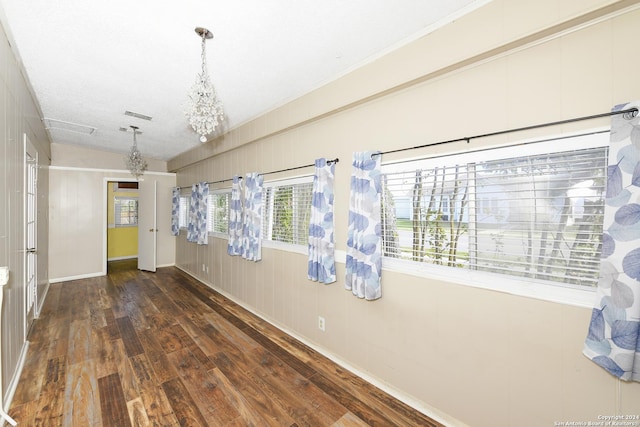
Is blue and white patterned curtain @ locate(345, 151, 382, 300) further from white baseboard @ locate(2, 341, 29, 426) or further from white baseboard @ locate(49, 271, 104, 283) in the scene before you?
white baseboard @ locate(49, 271, 104, 283)

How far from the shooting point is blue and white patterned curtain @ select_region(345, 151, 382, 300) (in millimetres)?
2072

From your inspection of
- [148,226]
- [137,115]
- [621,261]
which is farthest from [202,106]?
[148,226]

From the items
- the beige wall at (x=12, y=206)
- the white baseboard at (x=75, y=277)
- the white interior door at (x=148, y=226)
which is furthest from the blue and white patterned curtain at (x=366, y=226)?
the white baseboard at (x=75, y=277)


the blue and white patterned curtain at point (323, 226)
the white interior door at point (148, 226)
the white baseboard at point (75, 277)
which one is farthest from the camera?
the white interior door at point (148, 226)

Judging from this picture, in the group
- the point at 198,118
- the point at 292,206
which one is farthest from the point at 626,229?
the point at 292,206

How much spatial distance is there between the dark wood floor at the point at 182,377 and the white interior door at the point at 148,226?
2.17 metres

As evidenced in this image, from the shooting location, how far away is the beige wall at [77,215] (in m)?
5.15

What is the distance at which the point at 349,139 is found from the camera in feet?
7.84

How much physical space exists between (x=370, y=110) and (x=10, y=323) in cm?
340

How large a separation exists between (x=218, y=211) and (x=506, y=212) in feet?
14.4

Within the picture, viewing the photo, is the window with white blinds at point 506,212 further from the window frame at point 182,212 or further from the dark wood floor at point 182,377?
the window frame at point 182,212

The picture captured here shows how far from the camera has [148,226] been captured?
5730mm

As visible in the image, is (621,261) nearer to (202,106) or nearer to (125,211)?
(202,106)

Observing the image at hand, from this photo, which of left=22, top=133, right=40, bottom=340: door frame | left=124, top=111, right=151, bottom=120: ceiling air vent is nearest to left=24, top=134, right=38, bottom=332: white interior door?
left=22, top=133, right=40, bottom=340: door frame
